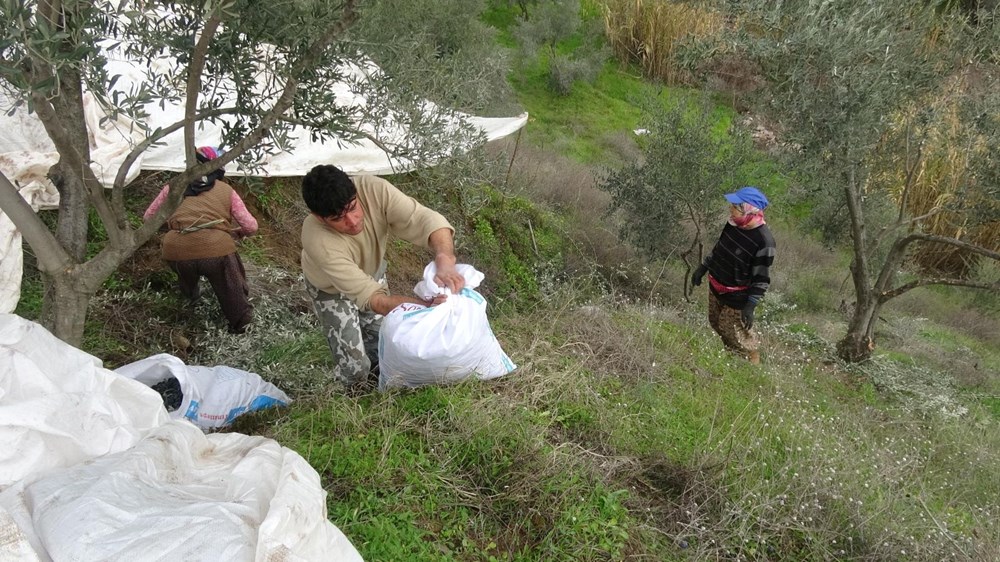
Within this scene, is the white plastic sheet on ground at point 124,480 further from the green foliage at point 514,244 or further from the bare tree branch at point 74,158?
the green foliage at point 514,244

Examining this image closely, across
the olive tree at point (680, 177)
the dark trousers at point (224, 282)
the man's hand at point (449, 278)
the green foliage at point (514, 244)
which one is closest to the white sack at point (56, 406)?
the man's hand at point (449, 278)

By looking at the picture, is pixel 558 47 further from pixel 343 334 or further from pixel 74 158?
pixel 74 158

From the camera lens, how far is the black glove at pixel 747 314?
5.16m

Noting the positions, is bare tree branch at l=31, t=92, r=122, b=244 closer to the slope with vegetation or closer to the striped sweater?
the slope with vegetation

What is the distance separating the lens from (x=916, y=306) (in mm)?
11773

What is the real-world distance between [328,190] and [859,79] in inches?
183

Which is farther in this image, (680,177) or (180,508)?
(680,177)

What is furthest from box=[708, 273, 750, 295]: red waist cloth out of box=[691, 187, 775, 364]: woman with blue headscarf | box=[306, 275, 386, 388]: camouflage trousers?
box=[306, 275, 386, 388]: camouflage trousers

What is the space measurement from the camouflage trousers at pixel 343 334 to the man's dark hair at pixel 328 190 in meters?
0.67

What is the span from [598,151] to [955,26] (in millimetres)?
9548

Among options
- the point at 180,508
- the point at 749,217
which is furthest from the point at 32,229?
the point at 749,217

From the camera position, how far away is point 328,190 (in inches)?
116

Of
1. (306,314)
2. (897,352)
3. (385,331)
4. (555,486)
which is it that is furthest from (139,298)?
(897,352)

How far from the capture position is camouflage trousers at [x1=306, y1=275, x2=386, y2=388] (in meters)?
3.50
